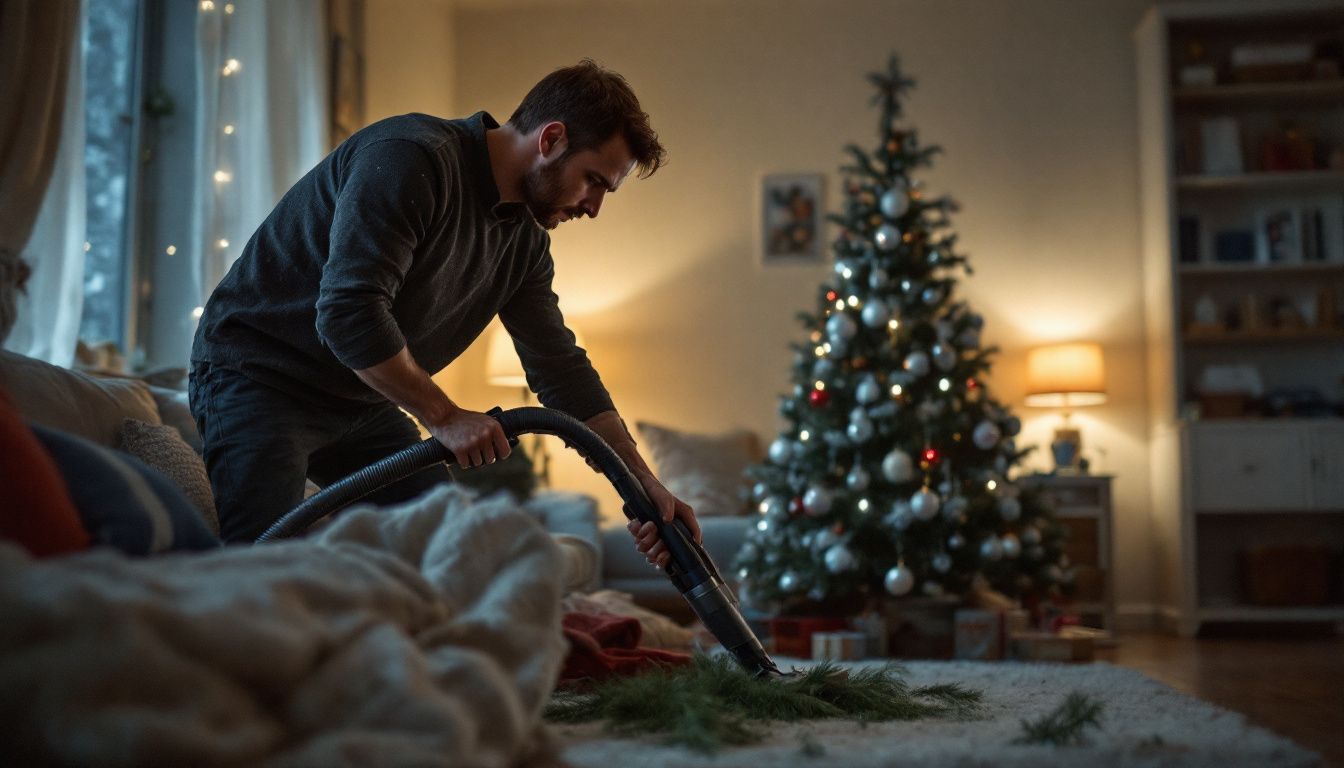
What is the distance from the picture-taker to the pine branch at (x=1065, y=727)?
1.61 metres

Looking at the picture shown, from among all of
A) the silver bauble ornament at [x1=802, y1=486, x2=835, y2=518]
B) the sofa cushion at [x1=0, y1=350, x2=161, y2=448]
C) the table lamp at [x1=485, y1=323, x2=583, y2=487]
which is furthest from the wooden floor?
the table lamp at [x1=485, y1=323, x2=583, y2=487]

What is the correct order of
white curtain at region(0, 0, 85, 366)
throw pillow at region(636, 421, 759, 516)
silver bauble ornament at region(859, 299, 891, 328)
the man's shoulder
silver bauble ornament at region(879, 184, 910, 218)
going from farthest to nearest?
throw pillow at region(636, 421, 759, 516) < silver bauble ornament at region(879, 184, 910, 218) < silver bauble ornament at region(859, 299, 891, 328) < white curtain at region(0, 0, 85, 366) < the man's shoulder

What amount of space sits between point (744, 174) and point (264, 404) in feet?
15.1

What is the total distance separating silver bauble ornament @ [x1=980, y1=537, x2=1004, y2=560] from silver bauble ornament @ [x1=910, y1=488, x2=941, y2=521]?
0.21 meters

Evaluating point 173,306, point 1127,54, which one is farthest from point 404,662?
point 1127,54

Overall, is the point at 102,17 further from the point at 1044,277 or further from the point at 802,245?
the point at 1044,277

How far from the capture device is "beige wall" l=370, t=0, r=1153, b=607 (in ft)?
20.4

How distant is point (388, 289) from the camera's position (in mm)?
1934

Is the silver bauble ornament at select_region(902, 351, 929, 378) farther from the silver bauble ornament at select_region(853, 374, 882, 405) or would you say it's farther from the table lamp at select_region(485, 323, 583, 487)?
the table lamp at select_region(485, 323, 583, 487)

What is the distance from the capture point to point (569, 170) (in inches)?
85.5

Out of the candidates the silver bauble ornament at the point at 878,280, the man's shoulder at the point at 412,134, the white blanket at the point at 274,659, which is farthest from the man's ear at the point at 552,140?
the silver bauble ornament at the point at 878,280

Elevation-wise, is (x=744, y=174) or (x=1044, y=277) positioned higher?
(x=744, y=174)

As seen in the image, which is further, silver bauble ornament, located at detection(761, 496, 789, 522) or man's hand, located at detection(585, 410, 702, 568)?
silver bauble ornament, located at detection(761, 496, 789, 522)

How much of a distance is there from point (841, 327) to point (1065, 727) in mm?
2905
